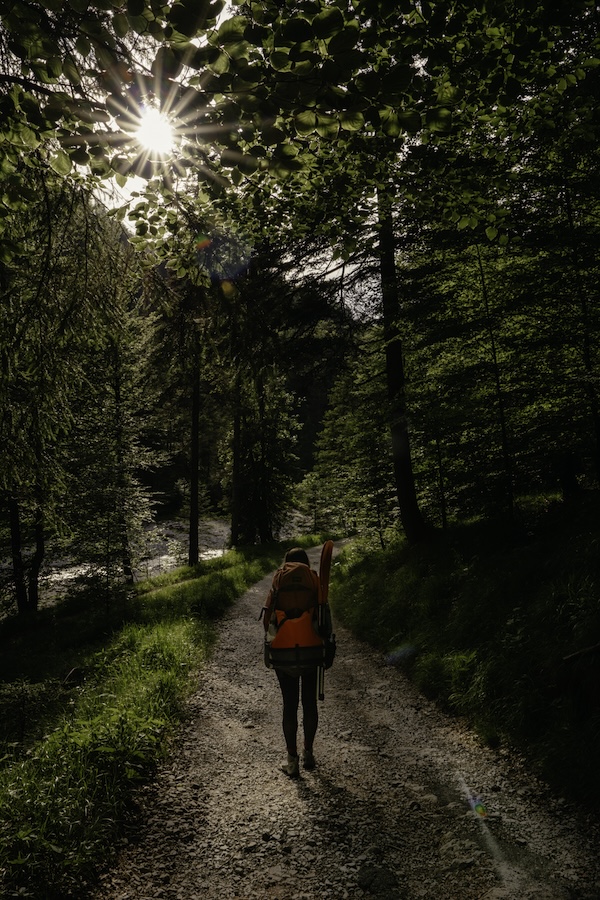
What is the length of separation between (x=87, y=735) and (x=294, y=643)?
224 cm

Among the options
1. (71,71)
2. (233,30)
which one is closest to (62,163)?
(71,71)

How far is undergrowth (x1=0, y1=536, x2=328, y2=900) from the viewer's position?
3635mm

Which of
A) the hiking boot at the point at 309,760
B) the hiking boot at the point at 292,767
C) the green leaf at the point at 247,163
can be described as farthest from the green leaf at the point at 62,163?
A: the hiking boot at the point at 309,760

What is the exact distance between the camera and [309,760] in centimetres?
536

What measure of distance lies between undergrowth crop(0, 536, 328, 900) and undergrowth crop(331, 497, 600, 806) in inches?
136

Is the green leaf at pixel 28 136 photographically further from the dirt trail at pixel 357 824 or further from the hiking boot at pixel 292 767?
the hiking boot at pixel 292 767

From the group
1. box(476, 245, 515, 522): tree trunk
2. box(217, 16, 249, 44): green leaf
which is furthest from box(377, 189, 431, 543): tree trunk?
box(217, 16, 249, 44): green leaf

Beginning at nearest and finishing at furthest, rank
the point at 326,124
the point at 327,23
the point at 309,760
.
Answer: the point at 327,23, the point at 326,124, the point at 309,760

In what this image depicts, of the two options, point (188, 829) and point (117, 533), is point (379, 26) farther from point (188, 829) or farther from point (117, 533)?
point (117, 533)

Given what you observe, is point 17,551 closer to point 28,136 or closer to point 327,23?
point 28,136

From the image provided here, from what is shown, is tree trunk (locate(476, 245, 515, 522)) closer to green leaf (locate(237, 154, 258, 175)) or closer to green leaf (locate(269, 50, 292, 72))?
green leaf (locate(237, 154, 258, 175))

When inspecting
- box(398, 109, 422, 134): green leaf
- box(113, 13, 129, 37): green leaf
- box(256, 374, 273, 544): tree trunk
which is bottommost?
box(256, 374, 273, 544): tree trunk

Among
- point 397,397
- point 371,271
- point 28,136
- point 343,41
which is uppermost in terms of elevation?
point 371,271

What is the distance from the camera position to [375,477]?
613 inches
